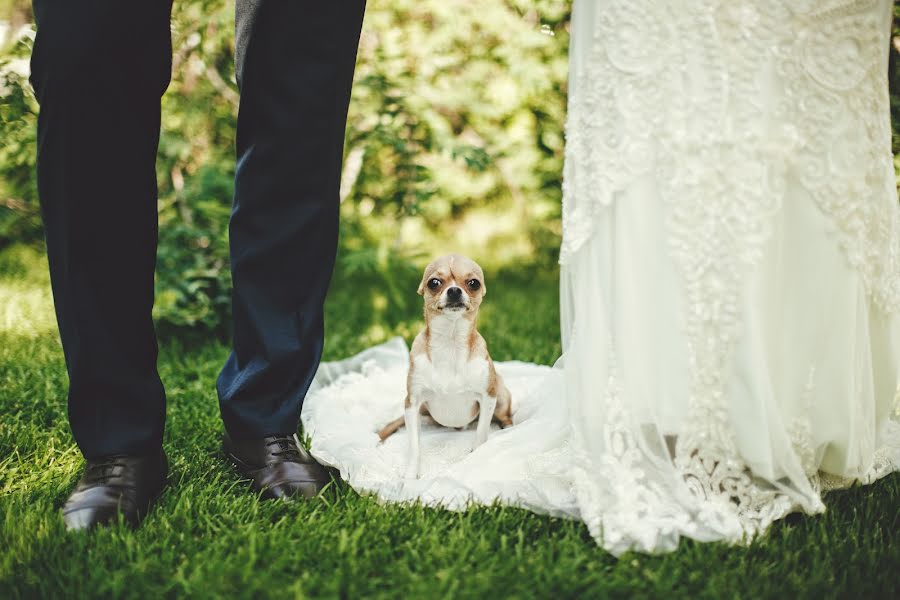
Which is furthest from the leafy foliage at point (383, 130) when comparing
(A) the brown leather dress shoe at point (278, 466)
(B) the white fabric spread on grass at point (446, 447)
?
(A) the brown leather dress shoe at point (278, 466)

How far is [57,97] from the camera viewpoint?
1.70 m

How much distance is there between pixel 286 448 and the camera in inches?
82.8

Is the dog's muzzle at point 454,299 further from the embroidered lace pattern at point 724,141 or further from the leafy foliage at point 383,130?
the leafy foliage at point 383,130

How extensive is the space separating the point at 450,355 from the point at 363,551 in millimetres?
785

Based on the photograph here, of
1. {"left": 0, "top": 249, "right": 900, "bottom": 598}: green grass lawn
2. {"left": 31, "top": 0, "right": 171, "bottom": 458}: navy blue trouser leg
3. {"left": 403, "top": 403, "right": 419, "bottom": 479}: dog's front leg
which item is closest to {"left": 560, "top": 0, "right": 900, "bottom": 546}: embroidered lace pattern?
{"left": 0, "top": 249, "right": 900, "bottom": 598}: green grass lawn

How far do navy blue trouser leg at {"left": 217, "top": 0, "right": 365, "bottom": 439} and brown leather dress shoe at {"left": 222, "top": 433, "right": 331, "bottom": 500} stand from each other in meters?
0.04

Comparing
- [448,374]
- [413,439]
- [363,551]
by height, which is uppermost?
[448,374]

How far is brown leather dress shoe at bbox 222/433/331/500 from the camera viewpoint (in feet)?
6.50

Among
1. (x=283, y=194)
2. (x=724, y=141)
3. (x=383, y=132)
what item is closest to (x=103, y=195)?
(x=283, y=194)

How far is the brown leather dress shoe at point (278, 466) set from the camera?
1980 millimetres

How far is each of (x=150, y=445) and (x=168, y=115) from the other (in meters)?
3.16

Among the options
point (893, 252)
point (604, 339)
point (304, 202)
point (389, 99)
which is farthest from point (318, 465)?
point (389, 99)

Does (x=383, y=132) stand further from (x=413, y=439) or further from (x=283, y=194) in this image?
(x=413, y=439)

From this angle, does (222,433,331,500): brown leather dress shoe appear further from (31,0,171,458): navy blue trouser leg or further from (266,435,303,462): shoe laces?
(31,0,171,458): navy blue trouser leg
